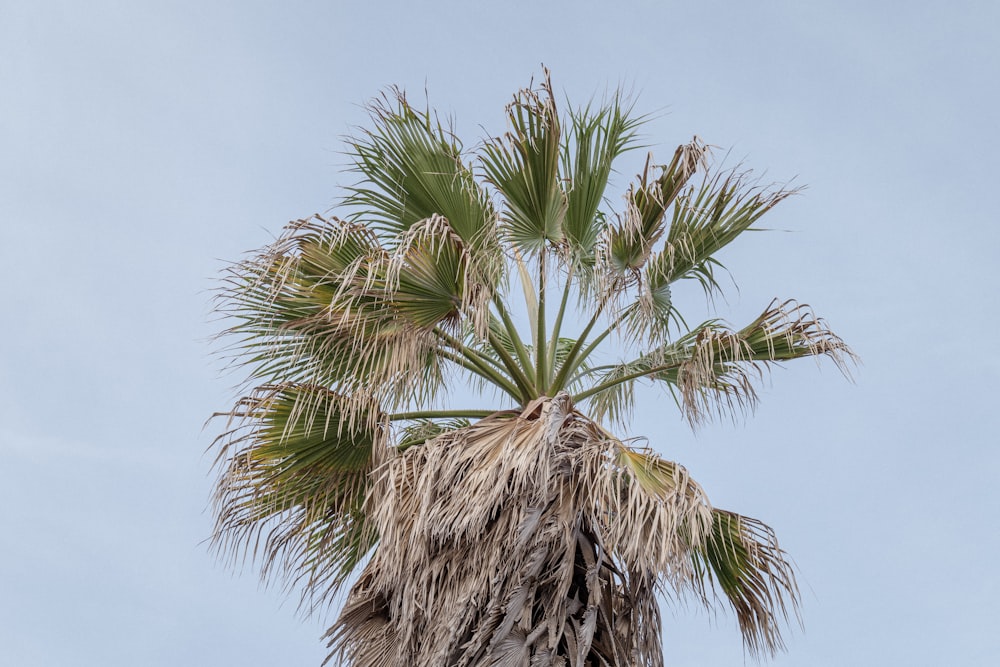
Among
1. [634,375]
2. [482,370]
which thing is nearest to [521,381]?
[482,370]

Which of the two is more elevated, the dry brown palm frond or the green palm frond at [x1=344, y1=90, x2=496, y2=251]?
the green palm frond at [x1=344, y1=90, x2=496, y2=251]

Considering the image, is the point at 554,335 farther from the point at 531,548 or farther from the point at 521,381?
the point at 531,548

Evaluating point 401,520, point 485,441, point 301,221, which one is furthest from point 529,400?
point 301,221

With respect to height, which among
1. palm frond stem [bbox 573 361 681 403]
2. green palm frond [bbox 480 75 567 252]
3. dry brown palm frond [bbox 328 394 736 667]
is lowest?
dry brown palm frond [bbox 328 394 736 667]

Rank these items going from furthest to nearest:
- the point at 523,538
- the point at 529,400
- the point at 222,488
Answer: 1. the point at 529,400
2. the point at 222,488
3. the point at 523,538

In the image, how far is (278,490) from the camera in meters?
7.71

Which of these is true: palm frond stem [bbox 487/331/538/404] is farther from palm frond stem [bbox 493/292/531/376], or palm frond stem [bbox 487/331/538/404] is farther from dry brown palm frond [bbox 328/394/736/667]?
dry brown palm frond [bbox 328/394/736/667]

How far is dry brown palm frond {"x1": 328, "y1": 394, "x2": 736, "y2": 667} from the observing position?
6.84 meters

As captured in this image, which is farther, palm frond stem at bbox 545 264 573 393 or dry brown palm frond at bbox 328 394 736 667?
palm frond stem at bbox 545 264 573 393

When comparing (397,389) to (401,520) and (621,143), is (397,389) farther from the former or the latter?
(621,143)

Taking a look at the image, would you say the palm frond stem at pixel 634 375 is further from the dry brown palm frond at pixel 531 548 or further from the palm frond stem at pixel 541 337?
the dry brown palm frond at pixel 531 548

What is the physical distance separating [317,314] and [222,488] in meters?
1.22

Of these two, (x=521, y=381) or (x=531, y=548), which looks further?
(x=521, y=381)

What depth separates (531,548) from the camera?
6.92m
